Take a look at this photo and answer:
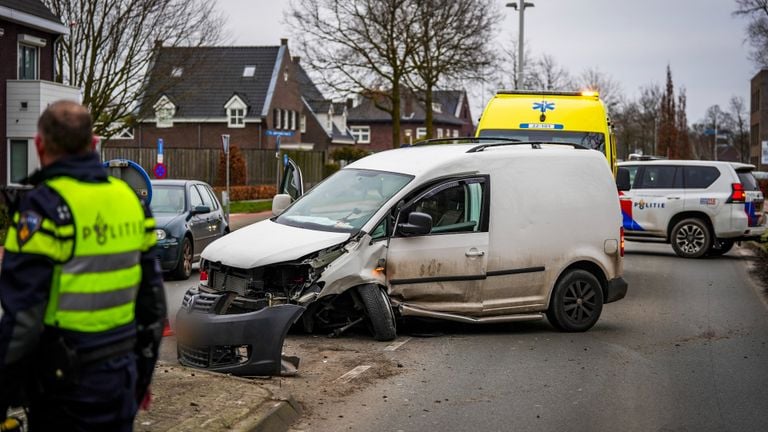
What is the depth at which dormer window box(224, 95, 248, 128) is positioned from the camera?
6775cm

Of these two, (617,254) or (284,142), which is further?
(284,142)

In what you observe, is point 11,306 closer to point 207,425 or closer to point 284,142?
point 207,425

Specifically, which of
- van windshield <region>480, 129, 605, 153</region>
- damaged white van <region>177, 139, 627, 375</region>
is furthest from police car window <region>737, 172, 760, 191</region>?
damaged white van <region>177, 139, 627, 375</region>

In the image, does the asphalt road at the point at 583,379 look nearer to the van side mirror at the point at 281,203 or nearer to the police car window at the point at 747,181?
the van side mirror at the point at 281,203

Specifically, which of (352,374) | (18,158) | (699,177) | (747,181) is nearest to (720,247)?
(747,181)

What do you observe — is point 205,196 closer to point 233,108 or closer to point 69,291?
point 69,291

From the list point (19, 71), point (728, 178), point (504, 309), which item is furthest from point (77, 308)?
point (19, 71)

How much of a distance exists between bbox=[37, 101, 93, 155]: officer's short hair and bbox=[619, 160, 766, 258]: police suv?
55.5 feet

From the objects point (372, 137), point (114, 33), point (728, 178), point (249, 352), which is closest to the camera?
Result: point (249, 352)

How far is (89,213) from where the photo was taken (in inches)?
147

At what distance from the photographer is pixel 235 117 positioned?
223ft

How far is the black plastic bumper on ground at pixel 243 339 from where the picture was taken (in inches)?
303

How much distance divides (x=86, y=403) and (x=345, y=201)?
6.62 m

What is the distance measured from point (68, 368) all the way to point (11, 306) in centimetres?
30
